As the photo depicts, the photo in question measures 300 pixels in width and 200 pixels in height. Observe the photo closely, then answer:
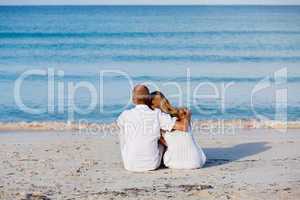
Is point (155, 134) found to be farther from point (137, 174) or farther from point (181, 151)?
point (137, 174)

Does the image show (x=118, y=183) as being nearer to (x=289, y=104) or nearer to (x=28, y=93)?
(x=289, y=104)

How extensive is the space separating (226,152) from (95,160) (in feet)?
6.20

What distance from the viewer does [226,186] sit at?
7484mm

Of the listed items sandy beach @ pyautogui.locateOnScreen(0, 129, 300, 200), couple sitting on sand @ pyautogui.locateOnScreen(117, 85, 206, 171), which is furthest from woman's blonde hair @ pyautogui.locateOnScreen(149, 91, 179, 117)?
sandy beach @ pyautogui.locateOnScreen(0, 129, 300, 200)

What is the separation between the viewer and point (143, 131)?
8320 millimetres

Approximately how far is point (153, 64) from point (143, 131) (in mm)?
20230

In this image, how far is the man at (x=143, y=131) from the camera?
8.30 meters

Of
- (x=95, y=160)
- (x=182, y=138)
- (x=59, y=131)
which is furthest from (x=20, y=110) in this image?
(x=182, y=138)

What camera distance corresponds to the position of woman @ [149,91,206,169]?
8375 mm

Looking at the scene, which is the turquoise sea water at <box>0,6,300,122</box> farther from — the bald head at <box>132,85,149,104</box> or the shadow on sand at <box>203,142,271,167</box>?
the bald head at <box>132,85,149,104</box>

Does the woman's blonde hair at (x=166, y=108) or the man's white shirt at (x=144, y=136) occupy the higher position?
the woman's blonde hair at (x=166, y=108)

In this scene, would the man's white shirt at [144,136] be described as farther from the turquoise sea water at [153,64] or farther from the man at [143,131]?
the turquoise sea water at [153,64]

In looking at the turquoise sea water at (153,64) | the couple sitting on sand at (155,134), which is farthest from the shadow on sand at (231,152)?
the turquoise sea water at (153,64)
